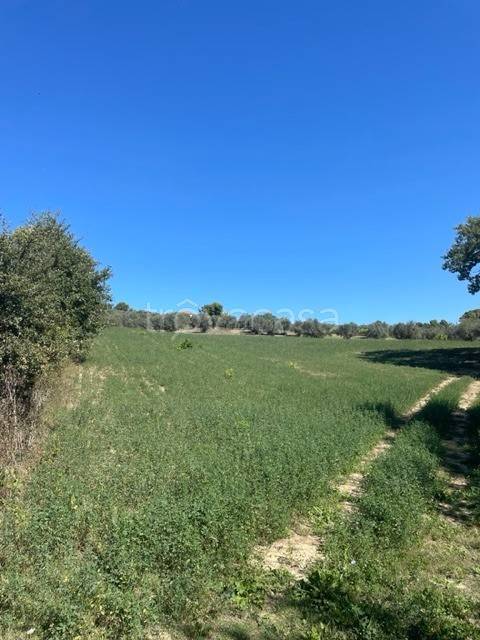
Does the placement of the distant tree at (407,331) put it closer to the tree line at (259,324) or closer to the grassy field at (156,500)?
the tree line at (259,324)

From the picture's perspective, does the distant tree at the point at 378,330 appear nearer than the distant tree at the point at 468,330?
No

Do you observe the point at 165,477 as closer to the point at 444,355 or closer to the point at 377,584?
the point at 377,584

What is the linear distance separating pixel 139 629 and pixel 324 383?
69.6 feet

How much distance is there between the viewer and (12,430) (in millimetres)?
9891

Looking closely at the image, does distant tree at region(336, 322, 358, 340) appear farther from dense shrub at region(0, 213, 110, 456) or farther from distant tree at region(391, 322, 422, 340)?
dense shrub at region(0, 213, 110, 456)

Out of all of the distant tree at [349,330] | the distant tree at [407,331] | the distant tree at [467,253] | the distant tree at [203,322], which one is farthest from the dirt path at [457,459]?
the distant tree at [203,322]

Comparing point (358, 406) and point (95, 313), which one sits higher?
point (95, 313)

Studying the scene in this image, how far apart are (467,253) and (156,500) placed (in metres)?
37.8

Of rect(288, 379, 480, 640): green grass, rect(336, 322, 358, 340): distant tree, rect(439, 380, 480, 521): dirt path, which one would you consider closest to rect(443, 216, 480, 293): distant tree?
rect(439, 380, 480, 521): dirt path

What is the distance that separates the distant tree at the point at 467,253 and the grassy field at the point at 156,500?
26.2 m

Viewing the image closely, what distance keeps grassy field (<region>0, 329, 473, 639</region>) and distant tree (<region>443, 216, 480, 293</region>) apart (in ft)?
86.1

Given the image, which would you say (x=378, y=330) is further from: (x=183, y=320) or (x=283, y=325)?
(x=183, y=320)

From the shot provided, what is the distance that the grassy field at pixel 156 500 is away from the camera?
16.0ft

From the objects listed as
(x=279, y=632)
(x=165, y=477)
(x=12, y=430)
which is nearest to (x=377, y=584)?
(x=279, y=632)
